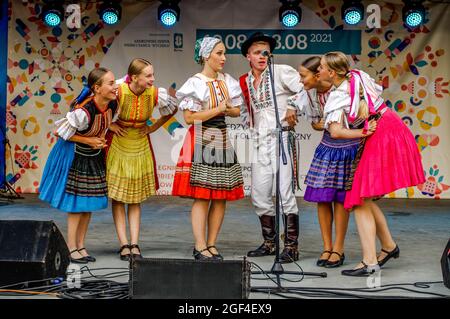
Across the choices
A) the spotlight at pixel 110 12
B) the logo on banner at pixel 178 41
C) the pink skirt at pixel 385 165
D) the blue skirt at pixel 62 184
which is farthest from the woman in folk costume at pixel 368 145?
the logo on banner at pixel 178 41

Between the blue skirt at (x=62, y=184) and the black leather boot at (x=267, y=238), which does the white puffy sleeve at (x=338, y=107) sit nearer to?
the black leather boot at (x=267, y=238)

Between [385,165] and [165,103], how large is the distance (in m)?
1.64

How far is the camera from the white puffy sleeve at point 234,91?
212 inches

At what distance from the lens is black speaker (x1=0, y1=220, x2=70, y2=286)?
4258mm

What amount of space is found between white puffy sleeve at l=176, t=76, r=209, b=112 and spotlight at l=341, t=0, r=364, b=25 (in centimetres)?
370

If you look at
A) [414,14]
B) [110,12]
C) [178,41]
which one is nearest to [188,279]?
[110,12]

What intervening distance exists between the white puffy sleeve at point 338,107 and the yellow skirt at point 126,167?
1401 mm

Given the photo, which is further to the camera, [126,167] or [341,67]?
[126,167]

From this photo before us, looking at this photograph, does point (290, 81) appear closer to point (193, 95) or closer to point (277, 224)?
point (193, 95)

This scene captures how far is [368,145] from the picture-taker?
15.7ft
